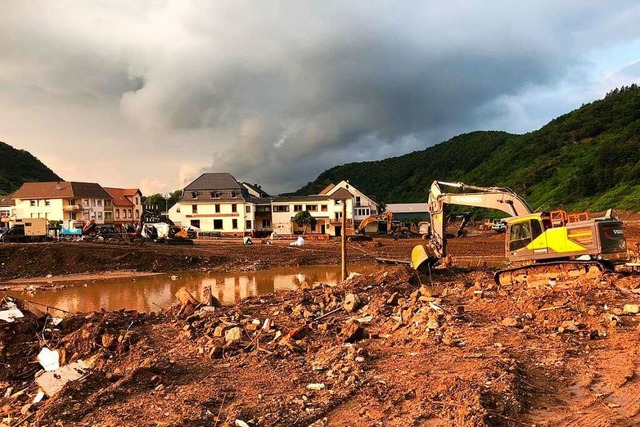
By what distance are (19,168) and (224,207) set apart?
9477 centimetres

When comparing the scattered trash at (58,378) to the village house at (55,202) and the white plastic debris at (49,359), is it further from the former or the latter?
the village house at (55,202)

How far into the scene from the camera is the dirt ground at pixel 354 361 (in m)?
6.05

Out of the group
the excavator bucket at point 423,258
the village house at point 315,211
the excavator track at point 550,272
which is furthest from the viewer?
the village house at point 315,211

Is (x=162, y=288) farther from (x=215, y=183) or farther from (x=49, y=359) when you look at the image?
(x=215, y=183)

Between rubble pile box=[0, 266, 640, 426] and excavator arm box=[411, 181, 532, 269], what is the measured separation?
4.69m

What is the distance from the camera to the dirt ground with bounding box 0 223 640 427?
19.8 feet

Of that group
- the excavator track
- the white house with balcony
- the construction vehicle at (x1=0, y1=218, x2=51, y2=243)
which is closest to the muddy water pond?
the excavator track

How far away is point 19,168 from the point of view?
12662 centimetres

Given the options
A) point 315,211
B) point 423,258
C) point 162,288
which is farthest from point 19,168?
point 423,258

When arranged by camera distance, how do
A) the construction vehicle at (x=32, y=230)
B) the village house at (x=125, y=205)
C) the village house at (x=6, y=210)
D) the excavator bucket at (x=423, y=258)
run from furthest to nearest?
the village house at (x=125, y=205)
the village house at (x=6, y=210)
the construction vehicle at (x=32, y=230)
the excavator bucket at (x=423, y=258)

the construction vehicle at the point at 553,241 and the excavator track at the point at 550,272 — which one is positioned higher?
the construction vehicle at the point at 553,241

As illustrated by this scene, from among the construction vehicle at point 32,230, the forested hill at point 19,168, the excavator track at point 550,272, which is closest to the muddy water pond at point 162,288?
the excavator track at point 550,272

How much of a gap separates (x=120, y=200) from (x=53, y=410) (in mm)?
76697

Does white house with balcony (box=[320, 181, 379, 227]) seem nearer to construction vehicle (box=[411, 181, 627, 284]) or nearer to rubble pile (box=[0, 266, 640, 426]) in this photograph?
construction vehicle (box=[411, 181, 627, 284])
